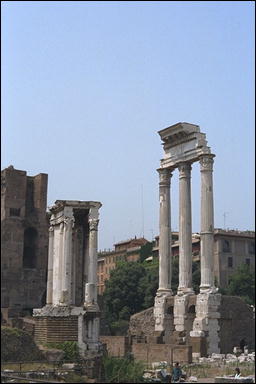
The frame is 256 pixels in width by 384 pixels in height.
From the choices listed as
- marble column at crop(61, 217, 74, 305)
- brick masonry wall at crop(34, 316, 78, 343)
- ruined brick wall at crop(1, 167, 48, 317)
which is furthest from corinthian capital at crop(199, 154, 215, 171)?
brick masonry wall at crop(34, 316, 78, 343)

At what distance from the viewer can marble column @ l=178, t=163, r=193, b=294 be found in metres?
30.9

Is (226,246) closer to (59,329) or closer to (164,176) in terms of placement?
(164,176)

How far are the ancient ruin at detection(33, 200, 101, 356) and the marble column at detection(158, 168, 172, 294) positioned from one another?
11.0 m

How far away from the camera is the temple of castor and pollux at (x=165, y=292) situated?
1927 centimetres

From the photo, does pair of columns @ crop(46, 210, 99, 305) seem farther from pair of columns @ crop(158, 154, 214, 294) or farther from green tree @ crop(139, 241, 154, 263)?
green tree @ crop(139, 241, 154, 263)

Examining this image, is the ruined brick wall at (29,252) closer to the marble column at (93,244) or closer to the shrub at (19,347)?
the marble column at (93,244)

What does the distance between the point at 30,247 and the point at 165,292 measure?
11.5 m

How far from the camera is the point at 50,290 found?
21.4 m

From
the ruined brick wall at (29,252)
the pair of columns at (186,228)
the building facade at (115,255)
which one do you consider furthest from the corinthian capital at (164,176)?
the building facade at (115,255)

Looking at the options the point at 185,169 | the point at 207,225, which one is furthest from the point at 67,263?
the point at 185,169

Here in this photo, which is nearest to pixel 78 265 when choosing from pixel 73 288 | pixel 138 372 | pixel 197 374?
pixel 73 288

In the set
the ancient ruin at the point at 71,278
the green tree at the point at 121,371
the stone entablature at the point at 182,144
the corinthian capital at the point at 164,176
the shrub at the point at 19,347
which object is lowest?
the green tree at the point at 121,371

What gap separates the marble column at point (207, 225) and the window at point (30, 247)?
13618 mm

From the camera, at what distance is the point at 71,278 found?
2027 cm
